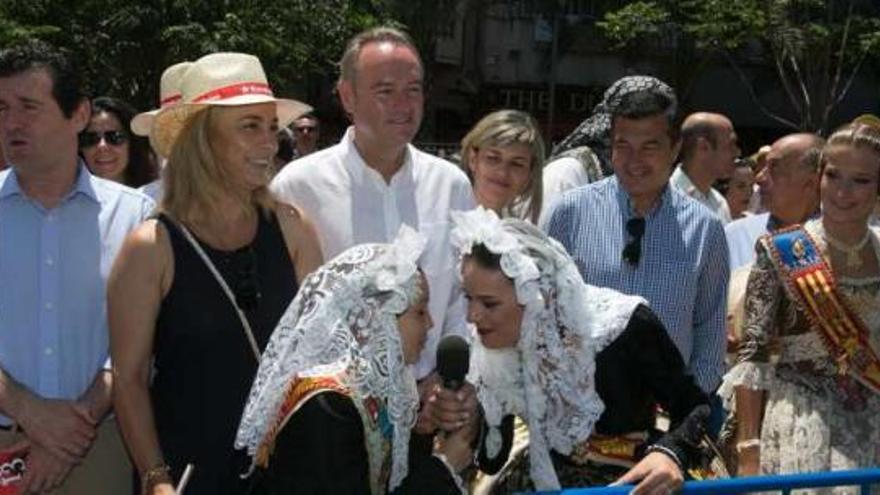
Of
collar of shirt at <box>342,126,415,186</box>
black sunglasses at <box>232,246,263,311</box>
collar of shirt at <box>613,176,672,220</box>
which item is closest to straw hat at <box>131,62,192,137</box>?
black sunglasses at <box>232,246,263,311</box>

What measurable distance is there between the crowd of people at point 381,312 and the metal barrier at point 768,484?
6cm

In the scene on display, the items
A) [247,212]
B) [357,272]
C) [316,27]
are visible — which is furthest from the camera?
[316,27]

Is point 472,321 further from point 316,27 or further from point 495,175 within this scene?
point 316,27

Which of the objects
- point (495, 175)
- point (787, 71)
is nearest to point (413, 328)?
point (495, 175)

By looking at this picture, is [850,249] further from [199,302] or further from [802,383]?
[199,302]

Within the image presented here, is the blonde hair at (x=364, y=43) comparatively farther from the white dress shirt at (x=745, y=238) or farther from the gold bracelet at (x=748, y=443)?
the white dress shirt at (x=745, y=238)

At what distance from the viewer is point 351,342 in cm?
297

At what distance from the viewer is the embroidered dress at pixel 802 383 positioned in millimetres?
4141

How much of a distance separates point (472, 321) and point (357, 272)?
445 mm

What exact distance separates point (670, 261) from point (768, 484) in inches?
50.7

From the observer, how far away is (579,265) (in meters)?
4.56

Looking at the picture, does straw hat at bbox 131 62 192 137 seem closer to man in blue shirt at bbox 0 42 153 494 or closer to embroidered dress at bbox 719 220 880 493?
man in blue shirt at bbox 0 42 153 494

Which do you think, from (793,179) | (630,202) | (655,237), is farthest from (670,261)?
(793,179)

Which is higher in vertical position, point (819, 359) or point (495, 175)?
point (495, 175)
